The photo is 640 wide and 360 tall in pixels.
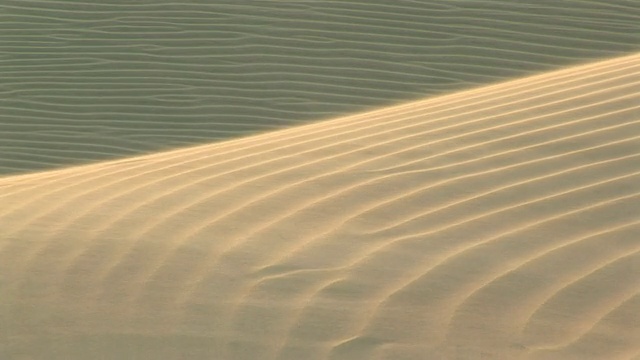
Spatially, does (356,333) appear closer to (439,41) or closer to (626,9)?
(439,41)

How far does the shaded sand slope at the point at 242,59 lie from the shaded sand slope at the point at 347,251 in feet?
6.76

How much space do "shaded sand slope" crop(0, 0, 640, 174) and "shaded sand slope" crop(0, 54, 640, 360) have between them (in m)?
2.06

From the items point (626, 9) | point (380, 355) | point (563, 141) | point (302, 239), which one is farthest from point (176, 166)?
point (626, 9)

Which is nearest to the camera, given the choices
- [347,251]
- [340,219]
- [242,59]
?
[347,251]

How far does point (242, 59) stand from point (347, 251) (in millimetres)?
4580

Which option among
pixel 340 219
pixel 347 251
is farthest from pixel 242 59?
pixel 347 251

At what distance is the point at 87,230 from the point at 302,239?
34.7 inches

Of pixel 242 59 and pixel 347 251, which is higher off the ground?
pixel 242 59

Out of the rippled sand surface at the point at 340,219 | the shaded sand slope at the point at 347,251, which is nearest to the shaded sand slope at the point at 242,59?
the rippled sand surface at the point at 340,219

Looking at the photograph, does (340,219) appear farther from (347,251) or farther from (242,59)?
(242,59)

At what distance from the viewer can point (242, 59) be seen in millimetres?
8180

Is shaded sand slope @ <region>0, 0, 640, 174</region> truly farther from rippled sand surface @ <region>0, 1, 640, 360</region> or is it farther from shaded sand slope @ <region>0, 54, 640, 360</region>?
shaded sand slope @ <region>0, 54, 640, 360</region>

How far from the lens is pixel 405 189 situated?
4395 millimetres

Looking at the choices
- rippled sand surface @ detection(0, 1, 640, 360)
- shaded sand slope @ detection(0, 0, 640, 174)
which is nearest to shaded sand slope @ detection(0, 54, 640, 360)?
rippled sand surface @ detection(0, 1, 640, 360)
